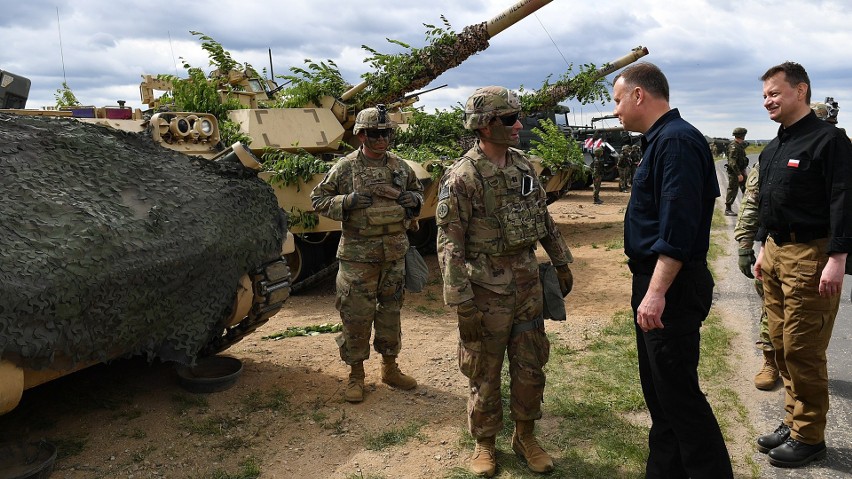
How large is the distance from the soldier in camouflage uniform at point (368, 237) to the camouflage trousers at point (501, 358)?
135 centimetres

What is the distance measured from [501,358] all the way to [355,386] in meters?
1.54

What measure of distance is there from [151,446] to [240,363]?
119 centimetres

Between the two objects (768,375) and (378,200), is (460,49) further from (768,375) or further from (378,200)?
(768,375)

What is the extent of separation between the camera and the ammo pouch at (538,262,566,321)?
3627mm

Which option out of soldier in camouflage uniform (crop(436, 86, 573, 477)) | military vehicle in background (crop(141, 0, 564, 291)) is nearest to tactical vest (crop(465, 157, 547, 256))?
soldier in camouflage uniform (crop(436, 86, 573, 477))

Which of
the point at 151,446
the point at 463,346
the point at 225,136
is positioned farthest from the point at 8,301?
the point at 225,136

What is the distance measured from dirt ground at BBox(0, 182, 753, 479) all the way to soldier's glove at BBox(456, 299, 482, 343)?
827mm

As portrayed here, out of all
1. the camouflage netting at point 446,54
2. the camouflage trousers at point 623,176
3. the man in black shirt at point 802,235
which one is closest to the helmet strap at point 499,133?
the man in black shirt at point 802,235

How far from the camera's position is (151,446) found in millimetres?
4164

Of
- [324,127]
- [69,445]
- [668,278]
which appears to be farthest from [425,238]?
[668,278]

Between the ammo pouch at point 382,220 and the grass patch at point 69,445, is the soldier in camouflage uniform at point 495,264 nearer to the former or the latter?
the ammo pouch at point 382,220

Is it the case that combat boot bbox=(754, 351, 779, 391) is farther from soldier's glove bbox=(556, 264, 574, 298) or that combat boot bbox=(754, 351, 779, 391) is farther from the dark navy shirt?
the dark navy shirt

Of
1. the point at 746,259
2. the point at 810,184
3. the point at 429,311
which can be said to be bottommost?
the point at 429,311

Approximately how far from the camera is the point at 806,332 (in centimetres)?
359
